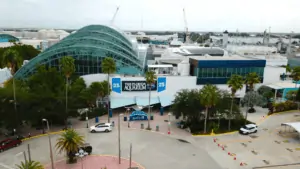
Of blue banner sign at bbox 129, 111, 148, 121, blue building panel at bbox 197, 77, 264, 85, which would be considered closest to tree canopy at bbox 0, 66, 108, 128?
blue banner sign at bbox 129, 111, 148, 121

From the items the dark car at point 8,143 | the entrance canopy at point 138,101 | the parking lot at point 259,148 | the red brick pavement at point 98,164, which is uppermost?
the entrance canopy at point 138,101

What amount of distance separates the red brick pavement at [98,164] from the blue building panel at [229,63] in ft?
97.8

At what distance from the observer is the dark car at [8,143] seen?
107 feet

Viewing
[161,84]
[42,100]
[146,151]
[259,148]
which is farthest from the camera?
[161,84]

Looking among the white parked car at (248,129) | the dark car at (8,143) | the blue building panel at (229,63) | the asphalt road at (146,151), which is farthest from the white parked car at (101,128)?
the blue building panel at (229,63)

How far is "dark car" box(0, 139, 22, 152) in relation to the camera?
3267 cm

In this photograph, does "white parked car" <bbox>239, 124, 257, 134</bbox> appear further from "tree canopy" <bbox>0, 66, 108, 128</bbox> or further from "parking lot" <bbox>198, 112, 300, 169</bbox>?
"tree canopy" <bbox>0, 66, 108, 128</bbox>

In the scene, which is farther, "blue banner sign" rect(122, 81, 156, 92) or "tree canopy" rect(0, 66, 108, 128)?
"blue banner sign" rect(122, 81, 156, 92)

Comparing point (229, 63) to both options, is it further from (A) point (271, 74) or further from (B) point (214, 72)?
(A) point (271, 74)

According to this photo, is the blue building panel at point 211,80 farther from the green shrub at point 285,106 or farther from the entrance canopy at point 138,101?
the green shrub at point 285,106

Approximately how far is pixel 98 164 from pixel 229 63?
36922mm

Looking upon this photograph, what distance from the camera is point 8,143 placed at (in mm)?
33062

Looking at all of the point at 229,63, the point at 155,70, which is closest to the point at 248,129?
the point at 229,63

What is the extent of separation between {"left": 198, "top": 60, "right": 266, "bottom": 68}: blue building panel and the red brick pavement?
29821 mm
